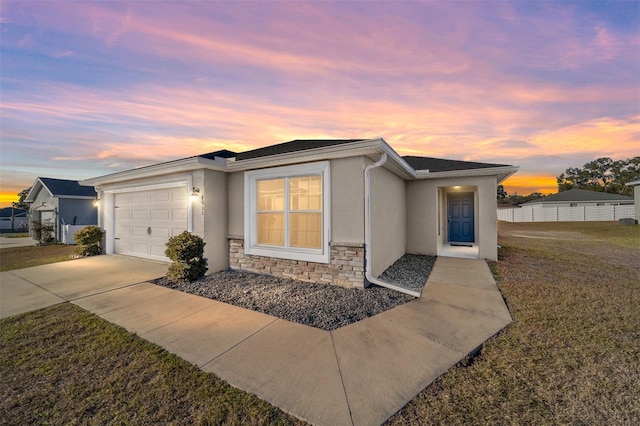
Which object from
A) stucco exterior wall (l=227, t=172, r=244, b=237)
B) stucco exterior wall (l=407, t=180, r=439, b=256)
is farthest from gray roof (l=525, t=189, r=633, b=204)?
stucco exterior wall (l=227, t=172, r=244, b=237)

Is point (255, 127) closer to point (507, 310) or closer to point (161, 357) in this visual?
point (161, 357)

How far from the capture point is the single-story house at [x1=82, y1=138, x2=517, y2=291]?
4992 mm

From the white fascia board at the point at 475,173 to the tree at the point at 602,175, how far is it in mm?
47687

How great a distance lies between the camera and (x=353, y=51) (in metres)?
6.26

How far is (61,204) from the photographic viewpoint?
15070 mm

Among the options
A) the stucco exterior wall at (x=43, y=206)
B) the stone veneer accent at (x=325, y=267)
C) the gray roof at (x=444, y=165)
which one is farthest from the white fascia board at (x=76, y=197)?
the gray roof at (x=444, y=165)

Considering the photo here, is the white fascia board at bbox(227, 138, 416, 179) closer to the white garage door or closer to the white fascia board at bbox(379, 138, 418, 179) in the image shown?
the white fascia board at bbox(379, 138, 418, 179)

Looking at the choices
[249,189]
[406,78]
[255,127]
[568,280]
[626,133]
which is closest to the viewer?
[568,280]

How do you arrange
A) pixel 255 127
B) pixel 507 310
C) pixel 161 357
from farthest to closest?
pixel 255 127, pixel 507 310, pixel 161 357

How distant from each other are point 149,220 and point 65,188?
13691 millimetres

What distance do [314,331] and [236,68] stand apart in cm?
674

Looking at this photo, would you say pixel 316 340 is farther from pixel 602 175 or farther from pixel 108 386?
pixel 602 175

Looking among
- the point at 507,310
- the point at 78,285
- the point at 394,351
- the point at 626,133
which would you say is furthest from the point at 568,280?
the point at 78,285

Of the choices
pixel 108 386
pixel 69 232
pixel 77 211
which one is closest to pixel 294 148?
pixel 108 386
